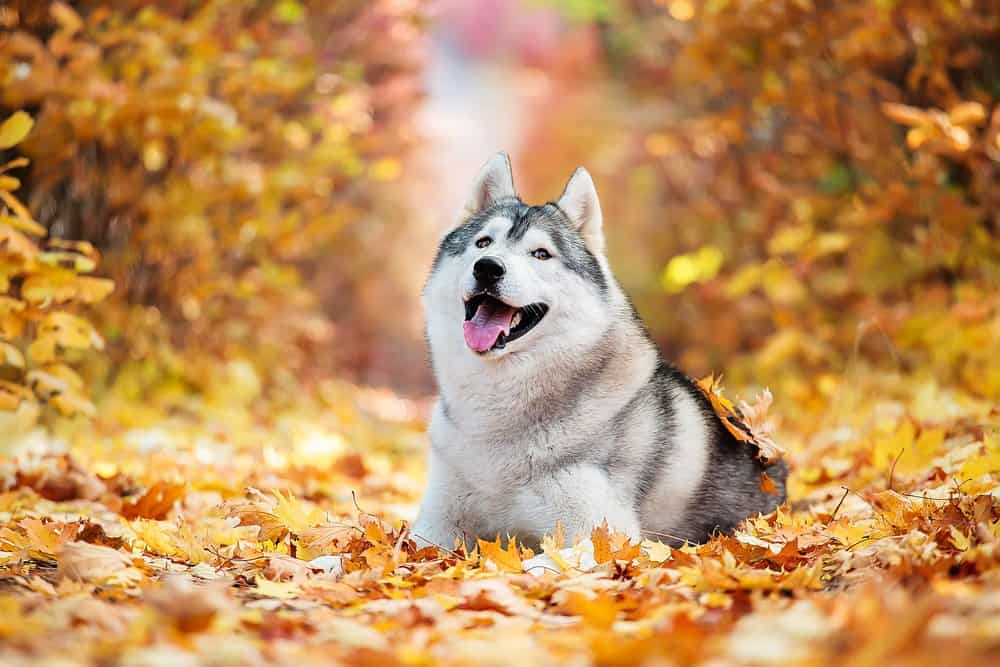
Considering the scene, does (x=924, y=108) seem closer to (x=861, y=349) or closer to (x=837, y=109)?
(x=837, y=109)

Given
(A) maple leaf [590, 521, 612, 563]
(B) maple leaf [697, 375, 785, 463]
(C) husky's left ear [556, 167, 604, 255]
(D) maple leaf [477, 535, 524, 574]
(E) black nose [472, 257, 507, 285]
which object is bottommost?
(D) maple leaf [477, 535, 524, 574]

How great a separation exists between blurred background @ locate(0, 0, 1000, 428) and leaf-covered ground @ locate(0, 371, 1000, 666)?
65 centimetres

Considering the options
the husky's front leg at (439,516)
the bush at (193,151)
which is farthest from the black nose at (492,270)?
the bush at (193,151)

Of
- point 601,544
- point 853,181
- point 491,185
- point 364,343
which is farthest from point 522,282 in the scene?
point 364,343

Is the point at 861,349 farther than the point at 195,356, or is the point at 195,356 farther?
the point at 861,349

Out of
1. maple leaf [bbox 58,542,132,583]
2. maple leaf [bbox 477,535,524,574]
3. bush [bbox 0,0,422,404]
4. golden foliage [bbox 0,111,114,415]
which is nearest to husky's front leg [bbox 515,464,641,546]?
maple leaf [bbox 477,535,524,574]

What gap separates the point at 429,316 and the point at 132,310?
341 centimetres

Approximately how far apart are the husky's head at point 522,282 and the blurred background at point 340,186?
5.12 ft

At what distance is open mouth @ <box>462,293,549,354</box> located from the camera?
123 inches

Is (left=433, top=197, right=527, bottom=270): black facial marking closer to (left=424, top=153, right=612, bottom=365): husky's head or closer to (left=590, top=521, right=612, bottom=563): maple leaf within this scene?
(left=424, top=153, right=612, bottom=365): husky's head

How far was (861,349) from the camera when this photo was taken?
690cm

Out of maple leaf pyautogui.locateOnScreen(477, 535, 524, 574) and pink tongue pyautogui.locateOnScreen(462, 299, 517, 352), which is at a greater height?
pink tongue pyautogui.locateOnScreen(462, 299, 517, 352)

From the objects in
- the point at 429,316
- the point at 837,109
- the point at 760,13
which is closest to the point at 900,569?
the point at 429,316

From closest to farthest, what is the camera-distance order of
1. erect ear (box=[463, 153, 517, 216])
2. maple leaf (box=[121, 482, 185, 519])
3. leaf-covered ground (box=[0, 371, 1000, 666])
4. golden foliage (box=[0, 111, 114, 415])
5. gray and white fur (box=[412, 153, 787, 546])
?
leaf-covered ground (box=[0, 371, 1000, 666]), gray and white fur (box=[412, 153, 787, 546]), maple leaf (box=[121, 482, 185, 519]), golden foliage (box=[0, 111, 114, 415]), erect ear (box=[463, 153, 517, 216])
